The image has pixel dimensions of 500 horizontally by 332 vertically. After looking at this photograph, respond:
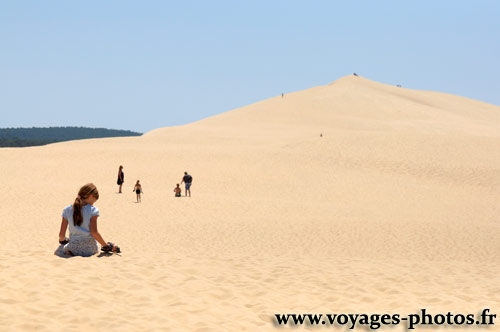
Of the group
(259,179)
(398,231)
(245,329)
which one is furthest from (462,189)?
(245,329)

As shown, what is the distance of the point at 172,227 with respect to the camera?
19828 millimetres

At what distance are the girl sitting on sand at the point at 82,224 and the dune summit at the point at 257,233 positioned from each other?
1.30ft

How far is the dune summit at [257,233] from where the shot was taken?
8516mm

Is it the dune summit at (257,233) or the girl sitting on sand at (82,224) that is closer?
the dune summit at (257,233)

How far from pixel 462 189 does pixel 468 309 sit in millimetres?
29950

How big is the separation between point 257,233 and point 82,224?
892 centimetres

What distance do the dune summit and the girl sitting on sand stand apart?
1.30 feet

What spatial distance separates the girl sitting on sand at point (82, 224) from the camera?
10.7m

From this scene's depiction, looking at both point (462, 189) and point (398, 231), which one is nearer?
point (398, 231)

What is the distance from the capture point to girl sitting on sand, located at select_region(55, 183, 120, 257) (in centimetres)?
1074

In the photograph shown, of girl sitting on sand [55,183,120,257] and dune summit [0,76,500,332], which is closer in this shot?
dune summit [0,76,500,332]

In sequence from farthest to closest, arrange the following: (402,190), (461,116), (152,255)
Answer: (461,116) → (402,190) → (152,255)

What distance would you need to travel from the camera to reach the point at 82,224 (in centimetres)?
1089

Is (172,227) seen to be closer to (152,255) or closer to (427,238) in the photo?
(152,255)
